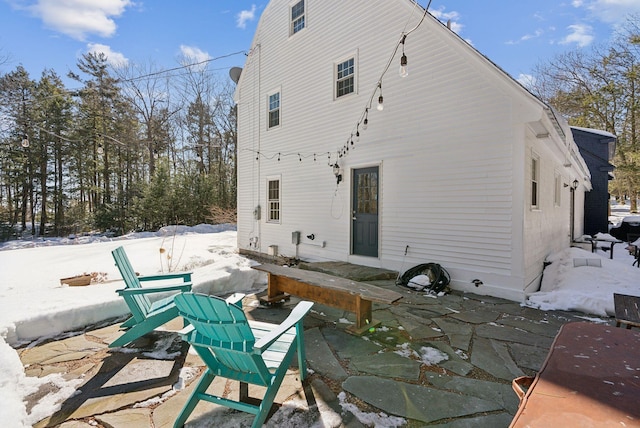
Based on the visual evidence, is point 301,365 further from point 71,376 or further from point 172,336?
point 71,376

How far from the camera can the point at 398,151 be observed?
5770mm

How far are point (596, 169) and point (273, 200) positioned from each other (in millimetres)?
14284

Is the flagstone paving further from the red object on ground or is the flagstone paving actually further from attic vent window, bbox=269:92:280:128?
attic vent window, bbox=269:92:280:128

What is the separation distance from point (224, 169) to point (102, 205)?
22.4ft

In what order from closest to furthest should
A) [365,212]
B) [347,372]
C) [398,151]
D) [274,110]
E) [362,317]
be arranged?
[347,372] → [362,317] → [398,151] → [365,212] → [274,110]

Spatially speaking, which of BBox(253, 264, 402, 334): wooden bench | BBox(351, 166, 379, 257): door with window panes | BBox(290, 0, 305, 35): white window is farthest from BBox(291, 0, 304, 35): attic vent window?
BBox(253, 264, 402, 334): wooden bench

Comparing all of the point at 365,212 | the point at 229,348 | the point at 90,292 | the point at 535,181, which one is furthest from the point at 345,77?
the point at 229,348

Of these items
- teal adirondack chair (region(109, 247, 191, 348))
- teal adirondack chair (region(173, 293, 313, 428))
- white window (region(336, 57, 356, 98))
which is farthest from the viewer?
white window (region(336, 57, 356, 98))

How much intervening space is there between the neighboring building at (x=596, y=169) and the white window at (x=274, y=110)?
1326 cm

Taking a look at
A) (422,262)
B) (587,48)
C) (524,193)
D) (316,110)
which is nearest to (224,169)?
(316,110)

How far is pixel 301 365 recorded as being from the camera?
7.45ft

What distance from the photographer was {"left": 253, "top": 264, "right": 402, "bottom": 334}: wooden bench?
307 cm

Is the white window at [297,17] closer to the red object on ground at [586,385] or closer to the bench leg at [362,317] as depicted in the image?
the bench leg at [362,317]

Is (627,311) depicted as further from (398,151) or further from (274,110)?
(274,110)
